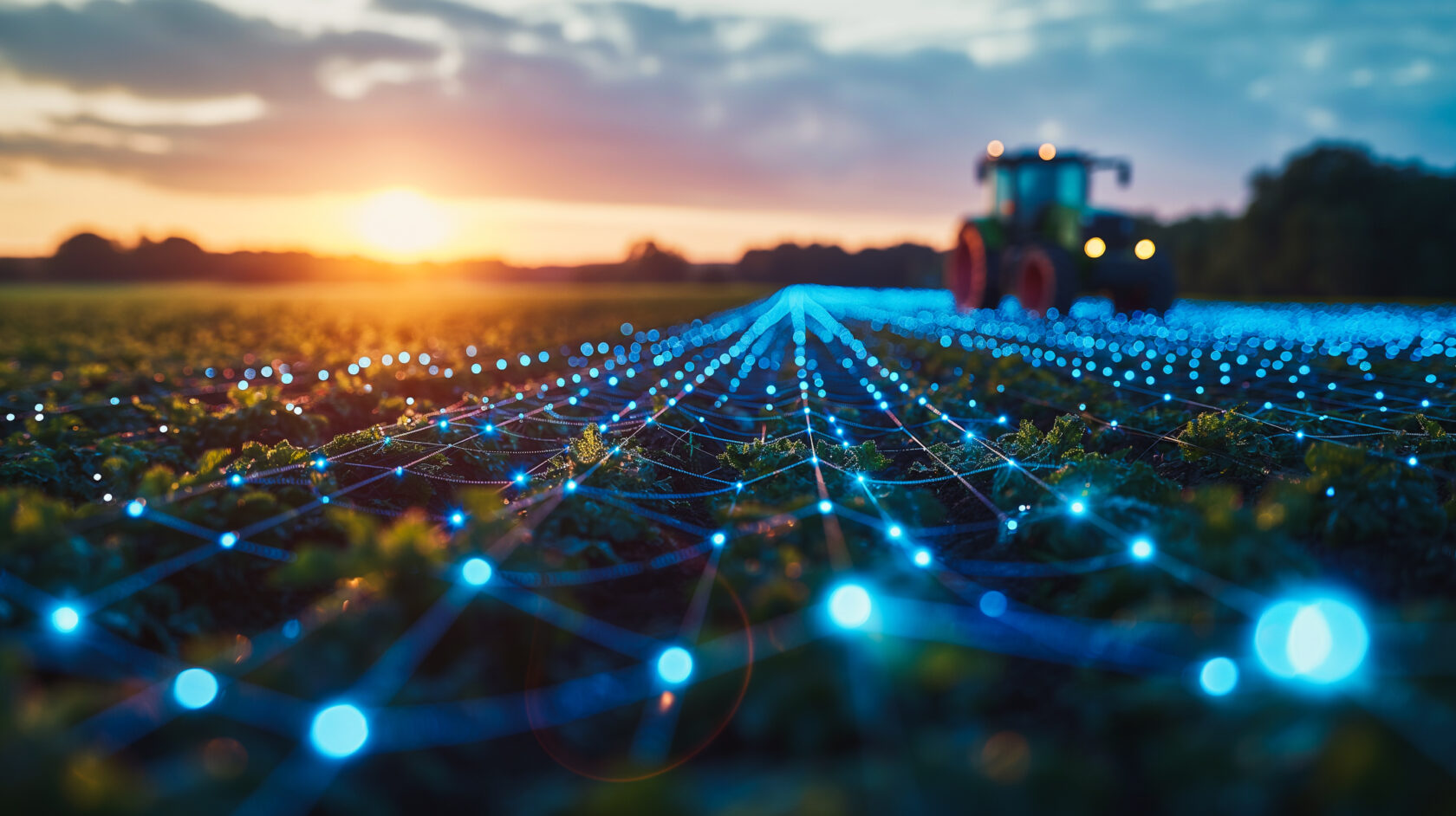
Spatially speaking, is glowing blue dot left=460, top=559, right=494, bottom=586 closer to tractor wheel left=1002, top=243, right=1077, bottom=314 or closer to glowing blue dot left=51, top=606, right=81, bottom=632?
glowing blue dot left=51, top=606, right=81, bottom=632

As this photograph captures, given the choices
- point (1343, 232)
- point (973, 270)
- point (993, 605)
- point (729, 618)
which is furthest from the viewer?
point (1343, 232)

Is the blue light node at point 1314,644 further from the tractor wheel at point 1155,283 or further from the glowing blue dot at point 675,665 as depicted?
the tractor wheel at point 1155,283

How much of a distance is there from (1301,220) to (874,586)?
167 ft

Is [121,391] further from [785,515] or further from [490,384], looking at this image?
[785,515]

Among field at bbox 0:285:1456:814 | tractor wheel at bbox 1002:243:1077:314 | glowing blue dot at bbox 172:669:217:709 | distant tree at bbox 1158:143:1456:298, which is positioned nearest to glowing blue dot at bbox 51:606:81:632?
field at bbox 0:285:1456:814

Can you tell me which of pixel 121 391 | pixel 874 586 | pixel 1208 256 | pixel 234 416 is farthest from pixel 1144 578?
Result: pixel 1208 256

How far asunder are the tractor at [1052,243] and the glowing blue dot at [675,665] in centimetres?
1434

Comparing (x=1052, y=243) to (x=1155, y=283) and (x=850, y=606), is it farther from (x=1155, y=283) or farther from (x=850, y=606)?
(x=850, y=606)

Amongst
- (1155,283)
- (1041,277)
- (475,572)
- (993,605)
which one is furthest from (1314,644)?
(1155,283)

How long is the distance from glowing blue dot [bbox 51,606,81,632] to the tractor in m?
15.3

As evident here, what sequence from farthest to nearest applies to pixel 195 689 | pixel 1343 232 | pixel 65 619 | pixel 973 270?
pixel 1343 232, pixel 973 270, pixel 65 619, pixel 195 689

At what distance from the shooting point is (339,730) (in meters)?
2.27

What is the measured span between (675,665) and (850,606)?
0.63 m

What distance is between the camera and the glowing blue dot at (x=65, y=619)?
2.96 metres
